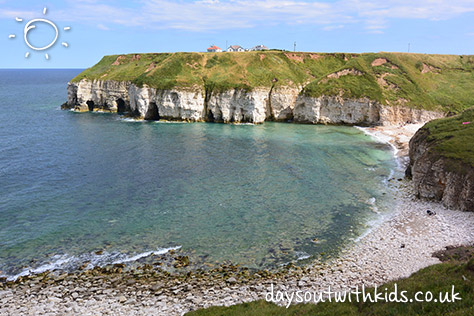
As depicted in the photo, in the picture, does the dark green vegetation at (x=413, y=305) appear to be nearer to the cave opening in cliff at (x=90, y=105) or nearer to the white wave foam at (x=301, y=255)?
the white wave foam at (x=301, y=255)

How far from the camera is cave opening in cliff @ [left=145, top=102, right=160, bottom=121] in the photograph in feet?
335

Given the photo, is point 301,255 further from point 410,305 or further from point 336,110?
point 336,110

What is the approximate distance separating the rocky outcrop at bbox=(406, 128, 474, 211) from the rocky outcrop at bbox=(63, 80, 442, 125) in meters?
49.1

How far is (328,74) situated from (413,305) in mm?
94943

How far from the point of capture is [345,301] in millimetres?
19438

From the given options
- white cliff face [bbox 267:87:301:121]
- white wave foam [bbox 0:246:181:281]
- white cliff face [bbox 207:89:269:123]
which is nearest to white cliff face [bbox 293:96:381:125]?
white cliff face [bbox 267:87:301:121]

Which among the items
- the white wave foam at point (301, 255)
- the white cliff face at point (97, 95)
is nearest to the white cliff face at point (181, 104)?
the white cliff face at point (97, 95)

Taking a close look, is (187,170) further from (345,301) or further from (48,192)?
(345,301)

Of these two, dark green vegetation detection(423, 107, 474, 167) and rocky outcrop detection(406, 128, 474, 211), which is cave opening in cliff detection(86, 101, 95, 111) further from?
rocky outcrop detection(406, 128, 474, 211)

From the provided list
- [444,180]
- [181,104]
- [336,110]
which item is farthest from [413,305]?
[181,104]

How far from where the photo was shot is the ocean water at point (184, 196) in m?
30.3

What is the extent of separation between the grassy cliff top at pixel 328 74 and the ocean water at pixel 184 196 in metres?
26.8

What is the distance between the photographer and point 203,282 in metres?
25.1

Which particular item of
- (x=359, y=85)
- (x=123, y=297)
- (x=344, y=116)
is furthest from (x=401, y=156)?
(x=123, y=297)
